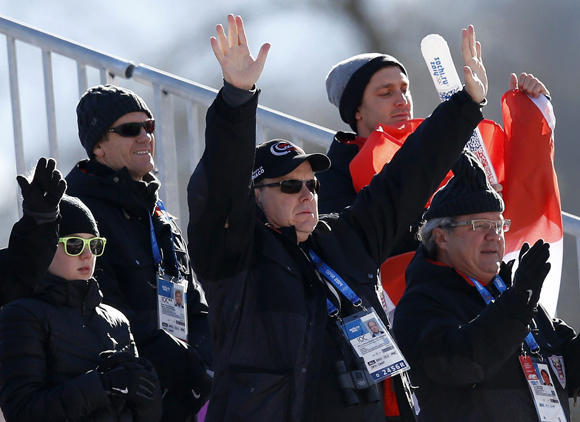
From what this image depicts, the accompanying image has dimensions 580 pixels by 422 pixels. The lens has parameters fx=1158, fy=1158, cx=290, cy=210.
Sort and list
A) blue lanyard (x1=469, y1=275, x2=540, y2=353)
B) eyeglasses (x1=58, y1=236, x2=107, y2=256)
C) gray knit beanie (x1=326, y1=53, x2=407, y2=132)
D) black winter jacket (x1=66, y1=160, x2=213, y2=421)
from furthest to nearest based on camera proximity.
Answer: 1. gray knit beanie (x1=326, y1=53, x2=407, y2=132)
2. blue lanyard (x1=469, y1=275, x2=540, y2=353)
3. black winter jacket (x1=66, y1=160, x2=213, y2=421)
4. eyeglasses (x1=58, y1=236, x2=107, y2=256)

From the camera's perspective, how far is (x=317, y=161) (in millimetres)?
4016

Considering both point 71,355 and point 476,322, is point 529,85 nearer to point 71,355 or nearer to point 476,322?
point 476,322

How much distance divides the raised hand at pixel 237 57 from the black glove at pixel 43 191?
2.08ft

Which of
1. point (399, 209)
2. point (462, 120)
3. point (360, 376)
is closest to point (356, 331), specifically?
point (360, 376)

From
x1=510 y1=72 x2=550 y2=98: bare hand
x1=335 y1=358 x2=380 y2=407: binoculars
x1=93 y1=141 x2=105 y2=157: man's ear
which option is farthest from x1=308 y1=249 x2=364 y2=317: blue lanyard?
x1=510 y1=72 x2=550 y2=98: bare hand

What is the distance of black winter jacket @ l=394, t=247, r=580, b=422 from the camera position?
410 cm

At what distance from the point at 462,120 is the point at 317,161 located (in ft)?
1.85

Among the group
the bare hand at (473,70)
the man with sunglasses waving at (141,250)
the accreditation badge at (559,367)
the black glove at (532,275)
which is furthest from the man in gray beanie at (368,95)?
the accreditation badge at (559,367)

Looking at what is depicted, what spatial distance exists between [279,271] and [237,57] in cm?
71

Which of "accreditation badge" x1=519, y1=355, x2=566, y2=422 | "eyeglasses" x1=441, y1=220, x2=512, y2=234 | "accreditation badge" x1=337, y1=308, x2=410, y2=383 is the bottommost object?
"accreditation badge" x1=519, y1=355, x2=566, y2=422

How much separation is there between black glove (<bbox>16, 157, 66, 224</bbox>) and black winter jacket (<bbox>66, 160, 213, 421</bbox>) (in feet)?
2.14

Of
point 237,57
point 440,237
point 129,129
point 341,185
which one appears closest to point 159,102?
point 129,129

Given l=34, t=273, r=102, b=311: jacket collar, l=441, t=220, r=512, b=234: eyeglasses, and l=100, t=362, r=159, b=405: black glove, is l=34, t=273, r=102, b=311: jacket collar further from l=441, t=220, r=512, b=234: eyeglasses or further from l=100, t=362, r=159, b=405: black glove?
l=441, t=220, r=512, b=234: eyeglasses

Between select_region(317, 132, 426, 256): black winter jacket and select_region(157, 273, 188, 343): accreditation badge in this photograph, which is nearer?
select_region(157, 273, 188, 343): accreditation badge
